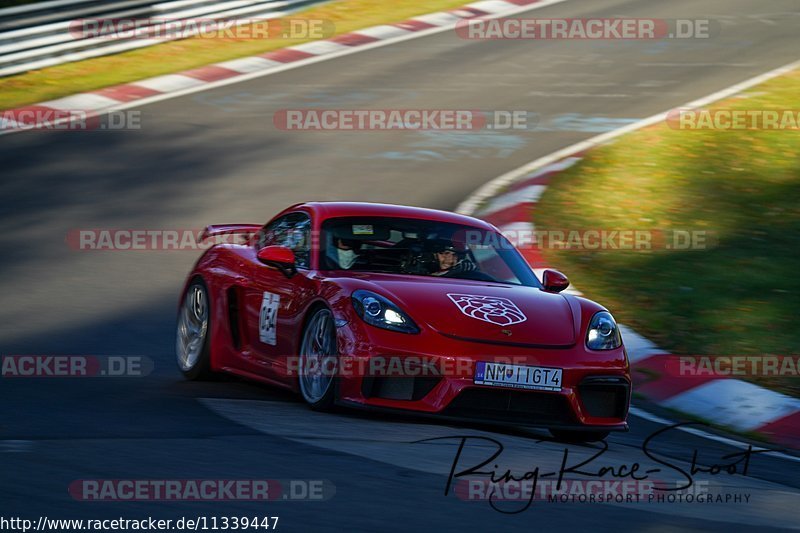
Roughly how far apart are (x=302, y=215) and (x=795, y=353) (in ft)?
11.5

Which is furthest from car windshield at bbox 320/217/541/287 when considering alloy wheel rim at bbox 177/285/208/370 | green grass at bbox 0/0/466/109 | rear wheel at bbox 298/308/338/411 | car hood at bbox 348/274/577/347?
green grass at bbox 0/0/466/109

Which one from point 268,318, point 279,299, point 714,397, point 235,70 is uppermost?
point 235,70

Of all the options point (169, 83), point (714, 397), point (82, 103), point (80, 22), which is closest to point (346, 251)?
point (714, 397)

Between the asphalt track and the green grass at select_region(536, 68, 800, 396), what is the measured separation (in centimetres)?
118

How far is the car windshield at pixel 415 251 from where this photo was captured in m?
7.76

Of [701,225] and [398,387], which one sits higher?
[398,387]

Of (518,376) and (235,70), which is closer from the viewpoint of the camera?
(518,376)

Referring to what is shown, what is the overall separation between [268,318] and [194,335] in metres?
0.98

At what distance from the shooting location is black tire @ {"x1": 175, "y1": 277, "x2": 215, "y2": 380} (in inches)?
330

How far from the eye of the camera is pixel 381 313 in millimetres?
6953

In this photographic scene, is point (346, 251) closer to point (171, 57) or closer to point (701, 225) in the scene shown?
point (701, 225)

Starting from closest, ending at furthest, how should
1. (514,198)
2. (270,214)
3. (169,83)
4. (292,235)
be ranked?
(292,235) → (270,214) → (514,198) → (169,83)

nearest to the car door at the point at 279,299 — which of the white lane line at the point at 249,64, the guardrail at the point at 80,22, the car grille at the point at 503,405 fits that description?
the car grille at the point at 503,405

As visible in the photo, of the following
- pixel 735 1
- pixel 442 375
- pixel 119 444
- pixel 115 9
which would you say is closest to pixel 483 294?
pixel 442 375
